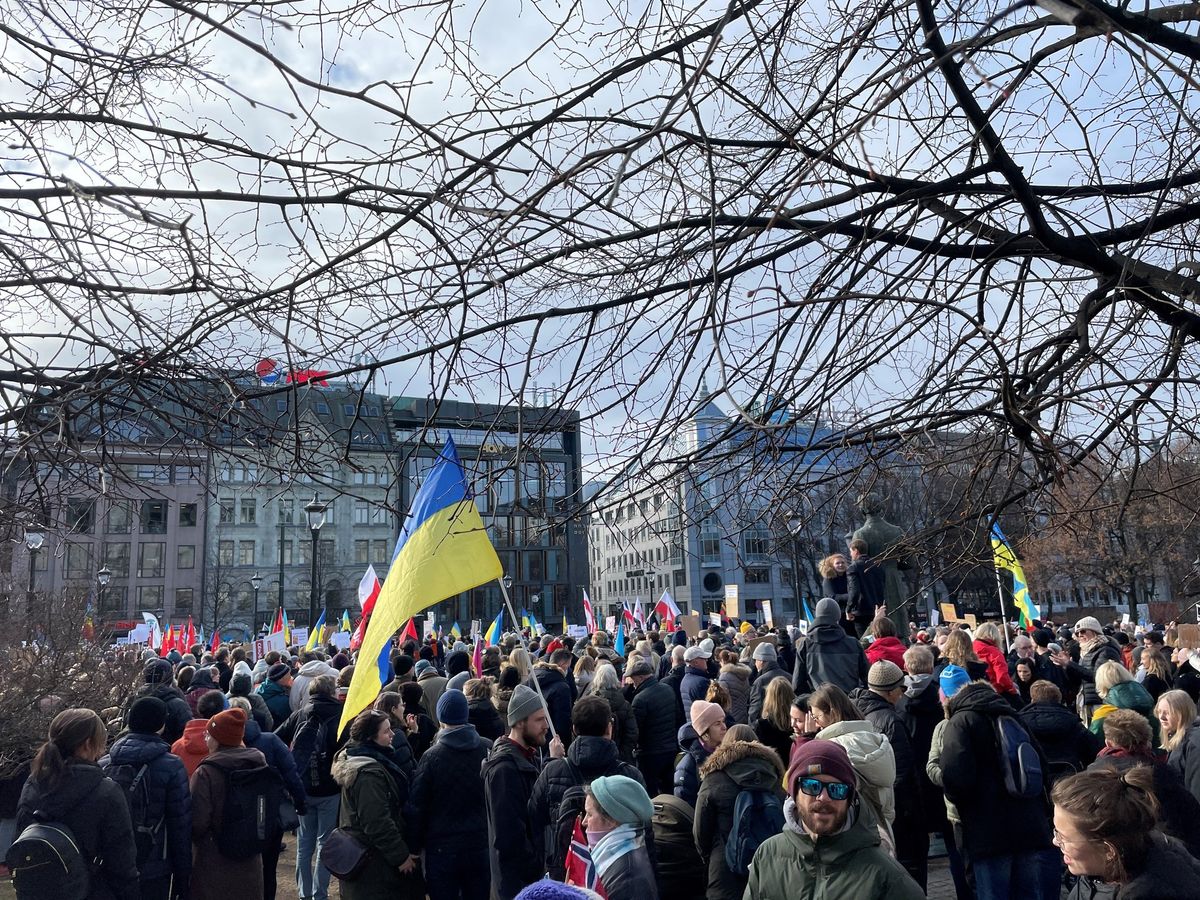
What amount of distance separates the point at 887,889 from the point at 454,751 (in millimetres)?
3547

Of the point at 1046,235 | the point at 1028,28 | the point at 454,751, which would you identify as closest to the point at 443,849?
the point at 454,751

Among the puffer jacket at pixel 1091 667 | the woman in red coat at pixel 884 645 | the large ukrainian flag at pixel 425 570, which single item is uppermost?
the large ukrainian flag at pixel 425 570

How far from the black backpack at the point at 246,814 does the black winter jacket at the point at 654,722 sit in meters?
3.50

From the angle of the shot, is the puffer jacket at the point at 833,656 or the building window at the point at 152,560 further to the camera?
the building window at the point at 152,560

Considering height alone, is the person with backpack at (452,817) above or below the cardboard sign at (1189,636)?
below

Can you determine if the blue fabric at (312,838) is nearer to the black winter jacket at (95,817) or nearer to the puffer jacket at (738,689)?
the black winter jacket at (95,817)

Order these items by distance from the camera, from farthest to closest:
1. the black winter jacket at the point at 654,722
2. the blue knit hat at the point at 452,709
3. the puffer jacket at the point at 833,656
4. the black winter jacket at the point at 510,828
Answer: the black winter jacket at the point at 654,722 → the puffer jacket at the point at 833,656 → the blue knit hat at the point at 452,709 → the black winter jacket at the point at 510,828

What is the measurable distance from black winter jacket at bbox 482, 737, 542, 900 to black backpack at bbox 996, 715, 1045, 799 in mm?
2714

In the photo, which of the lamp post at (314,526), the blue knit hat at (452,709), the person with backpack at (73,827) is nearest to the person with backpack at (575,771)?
the blue knit hat at (452,709)

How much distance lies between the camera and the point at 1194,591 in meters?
5.92

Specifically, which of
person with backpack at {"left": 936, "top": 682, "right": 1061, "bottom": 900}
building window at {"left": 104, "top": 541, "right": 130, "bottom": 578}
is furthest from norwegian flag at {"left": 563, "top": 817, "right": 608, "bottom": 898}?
building window at {"left": 104, "top": 541, "right": 130, "bottom": 578}

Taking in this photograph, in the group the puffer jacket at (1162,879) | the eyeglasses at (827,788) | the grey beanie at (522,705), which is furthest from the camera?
the grey beanie at (522,705)

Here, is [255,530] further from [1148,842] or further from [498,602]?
[1148,842]

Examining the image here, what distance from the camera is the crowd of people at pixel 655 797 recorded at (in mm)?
3416
